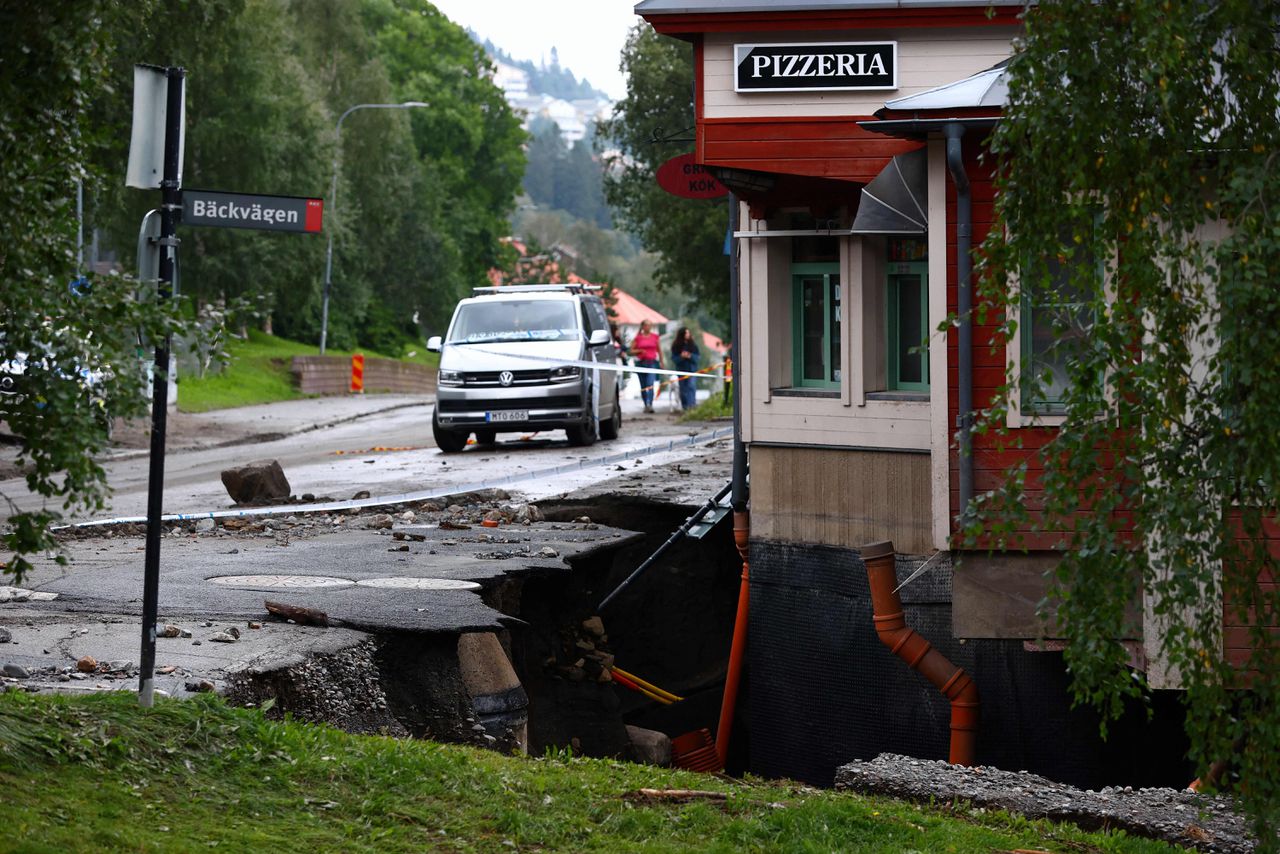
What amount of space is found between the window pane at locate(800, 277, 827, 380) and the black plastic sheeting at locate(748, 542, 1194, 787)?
4.89ft

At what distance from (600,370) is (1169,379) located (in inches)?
726

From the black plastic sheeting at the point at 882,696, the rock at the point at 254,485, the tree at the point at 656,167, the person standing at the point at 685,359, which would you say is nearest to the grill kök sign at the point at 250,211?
the black plastic sheeting at the point at 882,696

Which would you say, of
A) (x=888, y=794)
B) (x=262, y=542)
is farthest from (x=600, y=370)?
(x=888, y=794)

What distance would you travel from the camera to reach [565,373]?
22.6 metres

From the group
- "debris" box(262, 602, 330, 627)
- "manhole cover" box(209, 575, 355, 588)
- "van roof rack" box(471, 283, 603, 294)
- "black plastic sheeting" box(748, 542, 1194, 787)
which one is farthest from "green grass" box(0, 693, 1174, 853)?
"van roof rack" box(471, 283, 603, 294)

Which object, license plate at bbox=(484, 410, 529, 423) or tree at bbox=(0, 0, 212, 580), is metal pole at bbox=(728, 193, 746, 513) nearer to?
license plate at bbox=(484, 410, 529, 423)

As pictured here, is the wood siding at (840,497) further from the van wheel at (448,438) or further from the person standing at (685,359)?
the person standing at (685,359)

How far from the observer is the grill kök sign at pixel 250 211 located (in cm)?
691

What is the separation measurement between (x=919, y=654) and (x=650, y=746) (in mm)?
2641

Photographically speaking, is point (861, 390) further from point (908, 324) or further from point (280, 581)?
point (280, 581)

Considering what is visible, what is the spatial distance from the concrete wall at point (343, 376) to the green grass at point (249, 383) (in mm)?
435

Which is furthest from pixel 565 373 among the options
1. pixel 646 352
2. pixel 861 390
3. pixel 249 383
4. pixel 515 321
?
pixel 249 383

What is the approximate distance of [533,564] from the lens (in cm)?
1199

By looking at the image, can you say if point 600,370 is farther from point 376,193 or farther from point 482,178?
point 482,178
